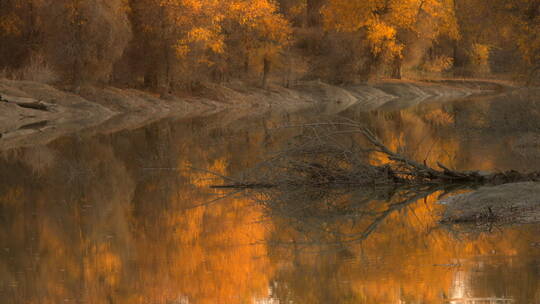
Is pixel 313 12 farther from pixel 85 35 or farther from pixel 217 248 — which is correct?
pixel 217 248

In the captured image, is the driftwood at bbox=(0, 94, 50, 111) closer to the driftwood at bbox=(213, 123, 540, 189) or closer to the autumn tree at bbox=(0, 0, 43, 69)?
the autumn tree at bbox=(0, 0, 43, 69)

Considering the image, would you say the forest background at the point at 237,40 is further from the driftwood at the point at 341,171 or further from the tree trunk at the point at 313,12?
the driftwood at the point at 341,171

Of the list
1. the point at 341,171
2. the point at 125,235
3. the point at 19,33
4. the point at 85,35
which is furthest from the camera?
the point at 19,33

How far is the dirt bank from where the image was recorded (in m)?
29.1

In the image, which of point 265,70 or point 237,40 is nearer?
point 237,40

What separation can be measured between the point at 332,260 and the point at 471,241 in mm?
1657

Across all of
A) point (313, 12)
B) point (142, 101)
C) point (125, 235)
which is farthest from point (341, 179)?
point (313, 12)

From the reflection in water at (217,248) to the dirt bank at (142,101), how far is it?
8.94 m

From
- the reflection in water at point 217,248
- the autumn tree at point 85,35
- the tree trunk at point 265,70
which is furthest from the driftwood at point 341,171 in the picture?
the tree trunk at point 265,70

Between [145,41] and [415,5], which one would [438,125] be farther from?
[415,5]

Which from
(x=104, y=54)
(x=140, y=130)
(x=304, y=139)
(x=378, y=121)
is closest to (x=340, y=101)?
(x=104, y=54)

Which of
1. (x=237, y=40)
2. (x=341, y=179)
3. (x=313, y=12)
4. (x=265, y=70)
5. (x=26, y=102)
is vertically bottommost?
(x=26, y=102)

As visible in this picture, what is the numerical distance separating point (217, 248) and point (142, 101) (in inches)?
1259

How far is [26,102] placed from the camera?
32.9 m
